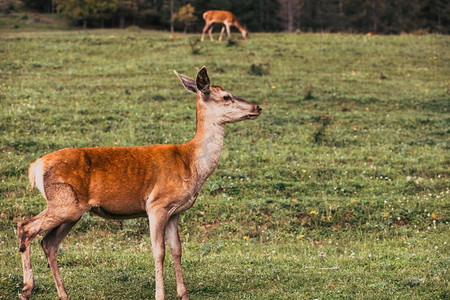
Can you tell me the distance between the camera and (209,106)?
805 centimetres

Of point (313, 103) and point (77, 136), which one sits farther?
point (313, 103)

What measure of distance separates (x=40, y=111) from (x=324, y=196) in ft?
34.2

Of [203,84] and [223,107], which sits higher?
[203,84]

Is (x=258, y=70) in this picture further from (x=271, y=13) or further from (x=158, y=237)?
(x=271, y=13)

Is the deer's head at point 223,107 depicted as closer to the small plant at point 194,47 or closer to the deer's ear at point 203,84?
the deer's ear at point 203,84

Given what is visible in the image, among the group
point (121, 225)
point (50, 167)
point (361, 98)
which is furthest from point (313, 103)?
point (50, 167)

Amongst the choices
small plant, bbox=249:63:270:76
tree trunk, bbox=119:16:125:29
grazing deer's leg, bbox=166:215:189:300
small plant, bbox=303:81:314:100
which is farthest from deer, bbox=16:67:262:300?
tree trunk, bbox=119:16:125:29

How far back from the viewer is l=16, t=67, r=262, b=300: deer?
7191 millimetres

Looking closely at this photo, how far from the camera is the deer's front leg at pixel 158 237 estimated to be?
7406 mm

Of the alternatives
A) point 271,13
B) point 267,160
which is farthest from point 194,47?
point 271,13

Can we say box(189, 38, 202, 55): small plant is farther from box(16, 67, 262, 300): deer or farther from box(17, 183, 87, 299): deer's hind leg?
box(17, 183, 87, 299): deer's hind leg

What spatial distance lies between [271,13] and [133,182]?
2545 inches

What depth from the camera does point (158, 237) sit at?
24.4ft

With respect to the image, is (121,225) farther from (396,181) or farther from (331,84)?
(331,84)
